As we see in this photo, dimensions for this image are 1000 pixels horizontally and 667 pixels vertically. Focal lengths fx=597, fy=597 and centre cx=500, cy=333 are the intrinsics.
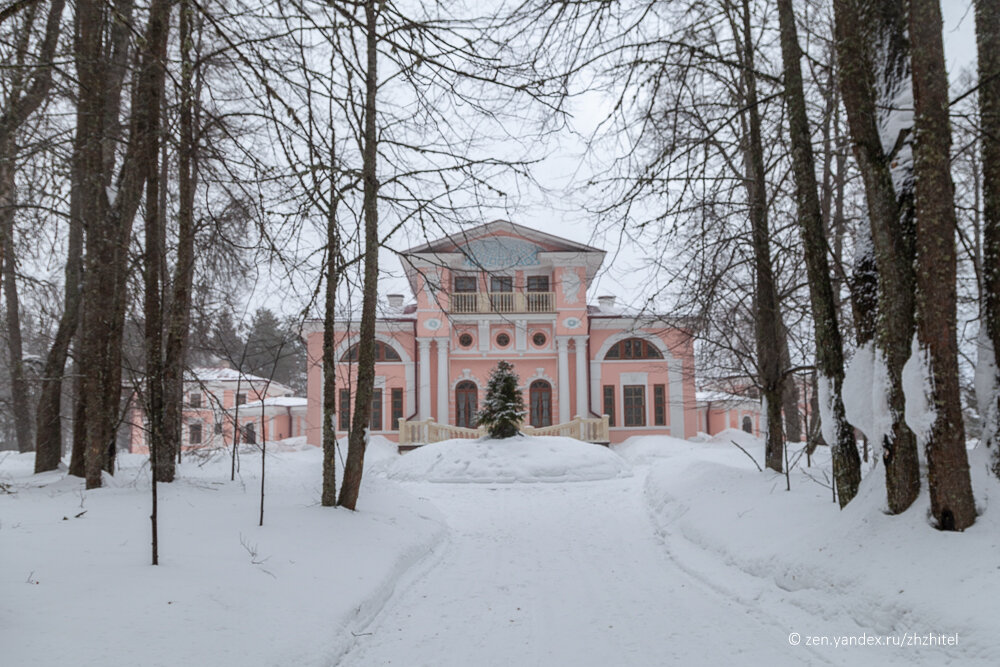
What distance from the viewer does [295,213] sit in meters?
5.55

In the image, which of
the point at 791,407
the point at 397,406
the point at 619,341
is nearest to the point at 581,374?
the point at 619,341

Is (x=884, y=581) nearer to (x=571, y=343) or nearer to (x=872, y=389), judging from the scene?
(x=872, y=389)

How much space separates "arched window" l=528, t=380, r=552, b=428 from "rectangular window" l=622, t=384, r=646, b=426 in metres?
3.24

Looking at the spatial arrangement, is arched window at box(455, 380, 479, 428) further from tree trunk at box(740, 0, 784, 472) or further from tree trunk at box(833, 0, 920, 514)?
tree trunk at box(833, 0, 920, 514)

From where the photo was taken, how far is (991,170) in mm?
4863

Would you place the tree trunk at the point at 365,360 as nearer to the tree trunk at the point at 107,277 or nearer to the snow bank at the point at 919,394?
the tree trunk at the point at 107,277

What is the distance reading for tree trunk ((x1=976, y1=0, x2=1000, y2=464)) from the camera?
4703mm

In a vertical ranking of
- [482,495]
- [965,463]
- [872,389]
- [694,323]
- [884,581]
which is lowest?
[482,495]

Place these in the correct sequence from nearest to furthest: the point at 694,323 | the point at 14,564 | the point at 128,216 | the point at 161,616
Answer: the point at 161,616 < the point at 14,564 < the point at 128,216 < the point at 694,323

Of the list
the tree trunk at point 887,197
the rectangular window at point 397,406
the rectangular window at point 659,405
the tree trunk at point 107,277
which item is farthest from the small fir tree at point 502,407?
the tree trunk at point 887,197

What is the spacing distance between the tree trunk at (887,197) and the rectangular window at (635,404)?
1993 centimetres

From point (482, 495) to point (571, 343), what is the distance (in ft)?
43.4

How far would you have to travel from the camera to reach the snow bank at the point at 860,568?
3.54 m

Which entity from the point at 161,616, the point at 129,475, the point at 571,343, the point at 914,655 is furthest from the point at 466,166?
the point at 571,343
